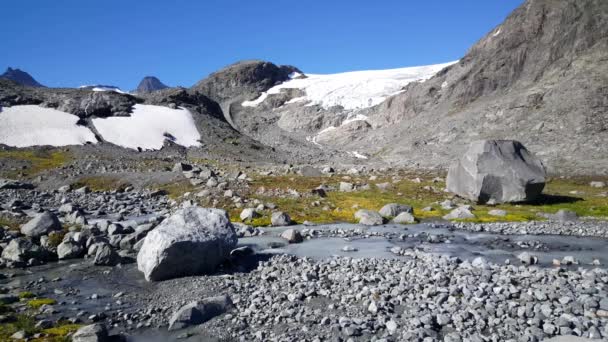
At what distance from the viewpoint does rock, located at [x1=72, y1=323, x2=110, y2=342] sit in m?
12.7

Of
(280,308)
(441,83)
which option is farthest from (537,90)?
(280,308)

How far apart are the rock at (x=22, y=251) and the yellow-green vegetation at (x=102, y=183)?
27375 millimetres

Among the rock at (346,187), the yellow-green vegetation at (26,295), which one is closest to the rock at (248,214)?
the rock at (346,187)

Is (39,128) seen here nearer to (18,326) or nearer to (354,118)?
(18,326)

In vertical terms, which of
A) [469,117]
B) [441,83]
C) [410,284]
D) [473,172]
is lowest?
[410,284]

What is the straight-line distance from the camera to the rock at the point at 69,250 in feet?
73.2

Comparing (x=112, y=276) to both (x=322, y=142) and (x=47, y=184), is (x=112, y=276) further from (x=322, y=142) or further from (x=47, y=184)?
(x=322, y=142)

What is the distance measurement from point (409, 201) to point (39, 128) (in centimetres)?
7430

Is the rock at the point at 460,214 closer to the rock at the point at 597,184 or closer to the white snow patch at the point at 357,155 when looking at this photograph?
the rock at the point at 597,184

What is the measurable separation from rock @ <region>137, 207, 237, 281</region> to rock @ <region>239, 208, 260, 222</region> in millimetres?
12468

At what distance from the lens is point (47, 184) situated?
49.7 meters

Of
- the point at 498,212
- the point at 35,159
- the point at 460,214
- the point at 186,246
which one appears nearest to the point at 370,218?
the point at 460,214

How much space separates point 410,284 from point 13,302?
627 inches

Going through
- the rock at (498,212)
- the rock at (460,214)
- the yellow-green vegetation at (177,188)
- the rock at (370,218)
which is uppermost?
the yellow-green vegetation at (177,188)
